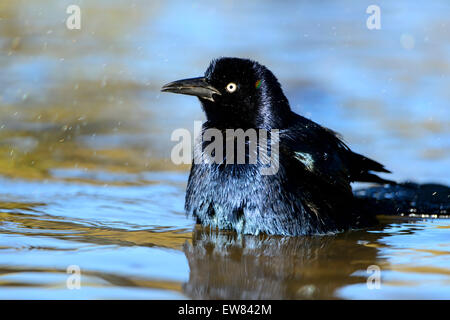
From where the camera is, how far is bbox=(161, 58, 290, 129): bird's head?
185 inches

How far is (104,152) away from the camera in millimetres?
7031

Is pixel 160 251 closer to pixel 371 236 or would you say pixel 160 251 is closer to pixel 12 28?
pixel 371 236

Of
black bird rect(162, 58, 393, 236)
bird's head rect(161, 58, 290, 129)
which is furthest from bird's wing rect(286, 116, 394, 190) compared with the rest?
bird's head rect(161, 58, 290, 129)

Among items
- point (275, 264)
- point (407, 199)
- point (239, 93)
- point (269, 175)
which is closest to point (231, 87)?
point (239, 93)

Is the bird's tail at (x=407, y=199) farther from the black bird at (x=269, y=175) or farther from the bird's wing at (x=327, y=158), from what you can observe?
the black bird at (x=269, y=175)

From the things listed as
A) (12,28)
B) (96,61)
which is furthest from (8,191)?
(12,28)

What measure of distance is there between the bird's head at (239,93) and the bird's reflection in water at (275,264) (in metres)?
0.79

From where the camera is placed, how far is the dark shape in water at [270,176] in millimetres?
4324

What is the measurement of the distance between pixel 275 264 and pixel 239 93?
1434 mm

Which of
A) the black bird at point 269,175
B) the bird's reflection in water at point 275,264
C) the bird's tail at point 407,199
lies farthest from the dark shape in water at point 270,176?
the bird's tail at point 407,199

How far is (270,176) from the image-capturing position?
14.3 ft

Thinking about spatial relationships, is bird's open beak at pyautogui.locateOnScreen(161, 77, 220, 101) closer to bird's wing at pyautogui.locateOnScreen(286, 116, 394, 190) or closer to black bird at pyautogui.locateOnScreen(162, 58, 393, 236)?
black bird at pyautogui.locateOnScreen(162, 58, 393, 236)

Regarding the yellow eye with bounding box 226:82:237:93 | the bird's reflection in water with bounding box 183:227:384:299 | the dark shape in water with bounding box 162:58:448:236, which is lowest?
the bird's reflection in water with bounding box 183:227:384:299

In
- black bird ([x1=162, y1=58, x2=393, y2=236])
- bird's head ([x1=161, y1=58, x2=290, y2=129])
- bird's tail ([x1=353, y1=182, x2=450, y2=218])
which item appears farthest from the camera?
bird's tail ([x1=353, y1=182, x2=450, y2=218])
